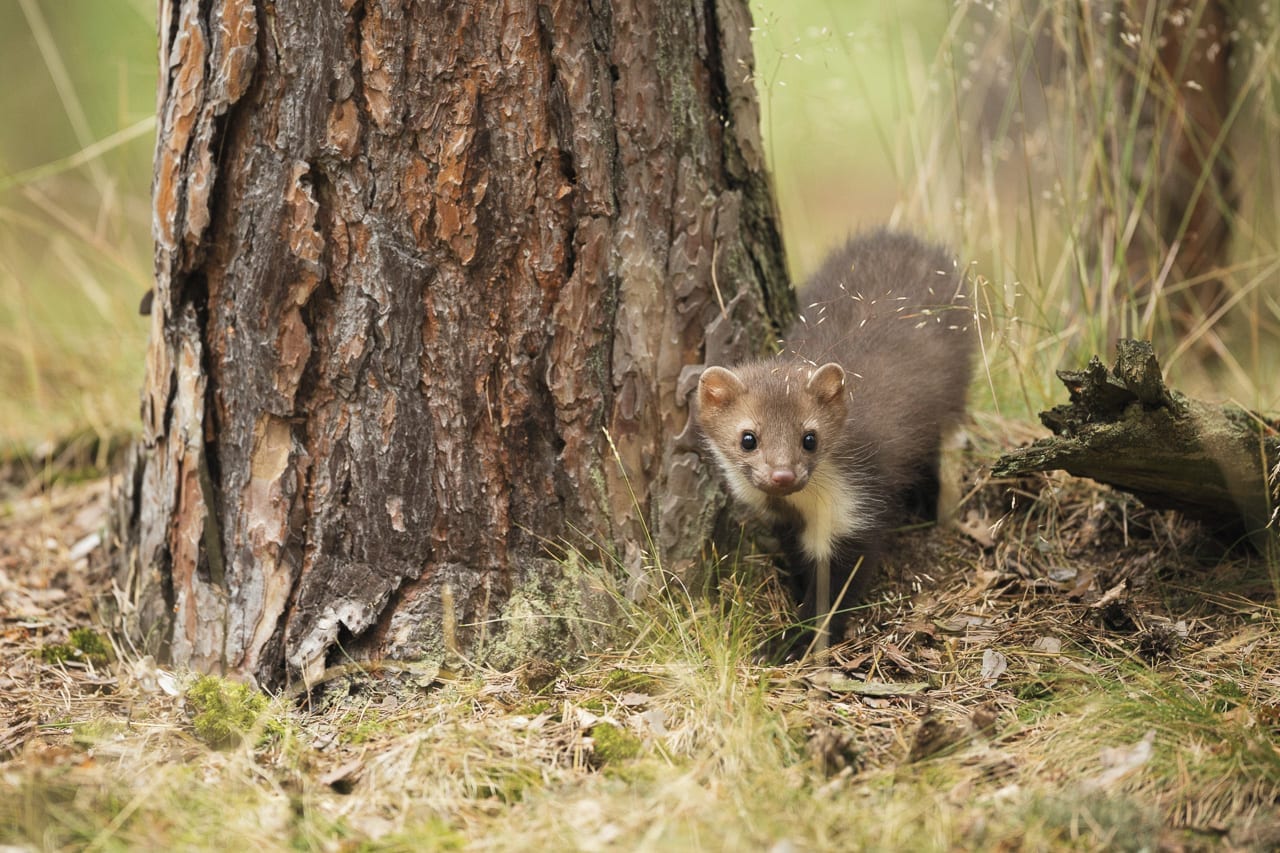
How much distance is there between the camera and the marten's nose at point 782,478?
161 inches

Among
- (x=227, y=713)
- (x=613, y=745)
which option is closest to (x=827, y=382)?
(x=613, y=745)

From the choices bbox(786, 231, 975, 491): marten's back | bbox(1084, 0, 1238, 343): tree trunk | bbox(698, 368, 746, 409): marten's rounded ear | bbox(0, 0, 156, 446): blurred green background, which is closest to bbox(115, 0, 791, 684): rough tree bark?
bbox(698, 368, 746, 409): marten's rounded ear

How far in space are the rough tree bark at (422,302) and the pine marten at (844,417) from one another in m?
0.28

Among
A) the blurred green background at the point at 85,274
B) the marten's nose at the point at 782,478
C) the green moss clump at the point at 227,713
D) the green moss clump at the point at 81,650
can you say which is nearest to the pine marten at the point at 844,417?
the marten's nose at the point at 782,478

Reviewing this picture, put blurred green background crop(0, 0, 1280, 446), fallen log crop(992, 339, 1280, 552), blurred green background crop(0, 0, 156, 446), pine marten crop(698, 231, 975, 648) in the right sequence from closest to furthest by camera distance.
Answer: fallen log crop(992, 339, 1280, 552), pine marten crop(698, 231, 975, 648), blurred green background crop(0, 0, 1280, 446), blurred green background crop(0, 0, 156, 446)

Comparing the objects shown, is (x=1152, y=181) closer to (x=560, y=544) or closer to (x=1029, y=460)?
(x=1029, y=460)

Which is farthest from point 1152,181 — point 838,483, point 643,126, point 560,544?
point 560,544

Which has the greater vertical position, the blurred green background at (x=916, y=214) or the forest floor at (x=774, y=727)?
the blurred green background at (x=916, y=214)

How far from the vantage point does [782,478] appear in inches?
161

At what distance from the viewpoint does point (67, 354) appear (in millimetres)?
6727

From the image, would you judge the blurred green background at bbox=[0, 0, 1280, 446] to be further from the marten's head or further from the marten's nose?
the marten's nose

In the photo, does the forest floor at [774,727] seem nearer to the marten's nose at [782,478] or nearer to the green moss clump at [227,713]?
the green moss clump at [227,713]

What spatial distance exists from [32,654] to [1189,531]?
4.30 m

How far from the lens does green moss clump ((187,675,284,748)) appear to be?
3.44 meters
